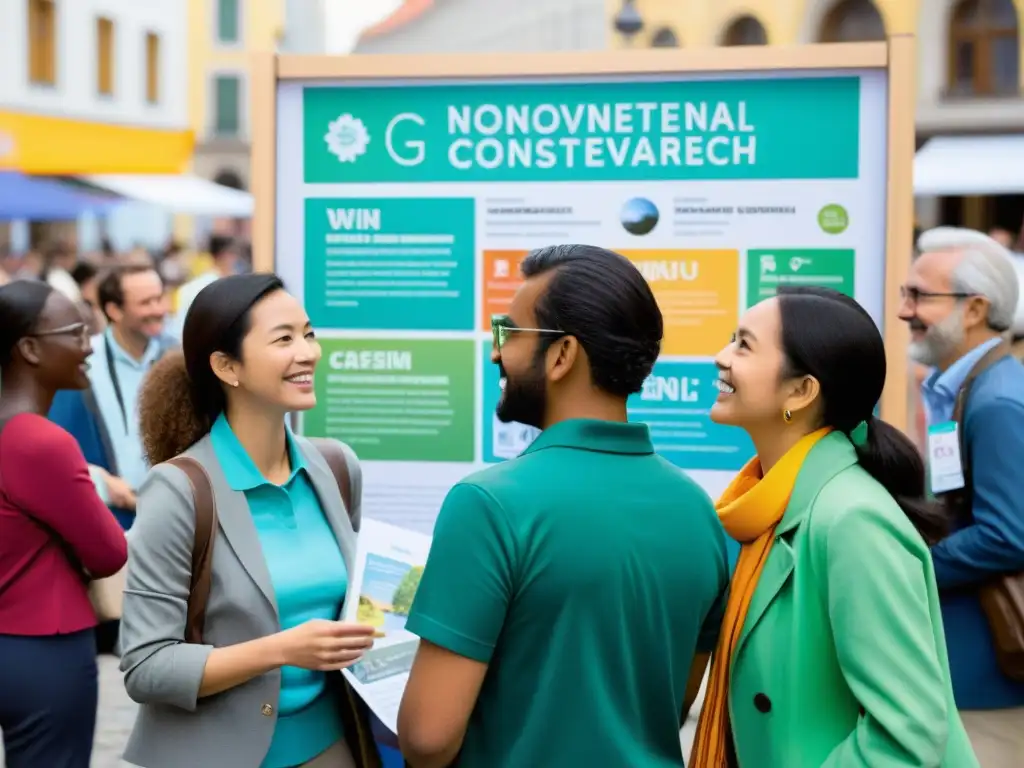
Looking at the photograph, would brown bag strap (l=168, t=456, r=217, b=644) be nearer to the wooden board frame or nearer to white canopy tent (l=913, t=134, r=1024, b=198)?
the wooden board frame

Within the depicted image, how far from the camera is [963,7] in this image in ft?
97.8

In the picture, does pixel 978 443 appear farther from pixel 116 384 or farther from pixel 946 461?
pixel 116 384

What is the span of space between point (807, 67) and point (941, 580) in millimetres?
1389

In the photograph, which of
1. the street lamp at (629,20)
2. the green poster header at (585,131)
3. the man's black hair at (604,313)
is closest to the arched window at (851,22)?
the street lamp at (629,20)

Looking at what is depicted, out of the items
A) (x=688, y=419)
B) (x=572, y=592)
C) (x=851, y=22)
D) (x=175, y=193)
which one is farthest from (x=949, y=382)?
(x=851, y=22)

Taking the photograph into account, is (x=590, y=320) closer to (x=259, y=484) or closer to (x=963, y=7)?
(x=259, y=484)

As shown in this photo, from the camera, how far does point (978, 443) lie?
3623mm

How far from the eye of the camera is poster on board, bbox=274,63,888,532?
4.05m

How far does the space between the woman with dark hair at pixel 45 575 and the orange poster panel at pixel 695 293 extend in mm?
1583

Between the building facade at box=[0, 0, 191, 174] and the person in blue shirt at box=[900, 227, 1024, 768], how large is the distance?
22.5 meters

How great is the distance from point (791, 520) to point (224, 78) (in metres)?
56.2

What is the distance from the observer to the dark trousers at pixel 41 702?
3578 mm

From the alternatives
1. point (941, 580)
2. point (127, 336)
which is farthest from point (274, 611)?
point (127, 336)

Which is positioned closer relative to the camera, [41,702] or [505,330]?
[505,330]
